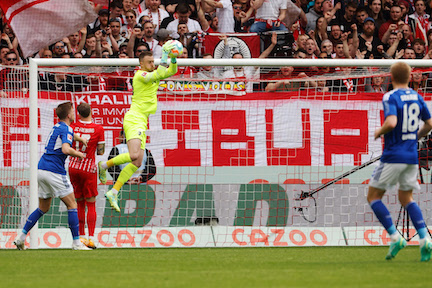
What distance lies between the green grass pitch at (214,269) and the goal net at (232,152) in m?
2.08

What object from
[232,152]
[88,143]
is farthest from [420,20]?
[88,143]

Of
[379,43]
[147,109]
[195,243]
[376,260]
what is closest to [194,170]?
[195,243]

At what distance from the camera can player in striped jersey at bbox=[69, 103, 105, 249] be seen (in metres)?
10.3

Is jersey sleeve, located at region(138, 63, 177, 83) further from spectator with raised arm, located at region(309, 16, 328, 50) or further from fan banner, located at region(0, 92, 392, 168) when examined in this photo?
spectator with raised arm, located at region(309, 16, 328, 50)

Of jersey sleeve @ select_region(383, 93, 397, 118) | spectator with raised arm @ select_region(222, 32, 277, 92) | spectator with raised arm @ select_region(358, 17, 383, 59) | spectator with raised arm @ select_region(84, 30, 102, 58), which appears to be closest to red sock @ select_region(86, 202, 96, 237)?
spectator with raised arm @ select_region(222, 32, 277, 92)

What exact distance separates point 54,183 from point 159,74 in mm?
1993

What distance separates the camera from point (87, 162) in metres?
10.4

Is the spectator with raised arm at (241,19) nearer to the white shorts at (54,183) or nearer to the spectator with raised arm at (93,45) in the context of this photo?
the spectator with raised arm at (93,45)

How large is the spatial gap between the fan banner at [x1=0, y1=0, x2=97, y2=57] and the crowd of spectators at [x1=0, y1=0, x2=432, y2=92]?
0.87 m

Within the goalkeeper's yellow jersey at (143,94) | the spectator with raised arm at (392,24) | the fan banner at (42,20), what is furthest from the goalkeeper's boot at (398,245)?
the spectator with raised arm at (392,24)

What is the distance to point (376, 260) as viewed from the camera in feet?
26.1

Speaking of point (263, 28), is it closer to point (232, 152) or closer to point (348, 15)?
point (348, 15)

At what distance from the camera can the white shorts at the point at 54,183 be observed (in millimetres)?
9891

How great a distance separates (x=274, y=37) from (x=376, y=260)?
8008mm
